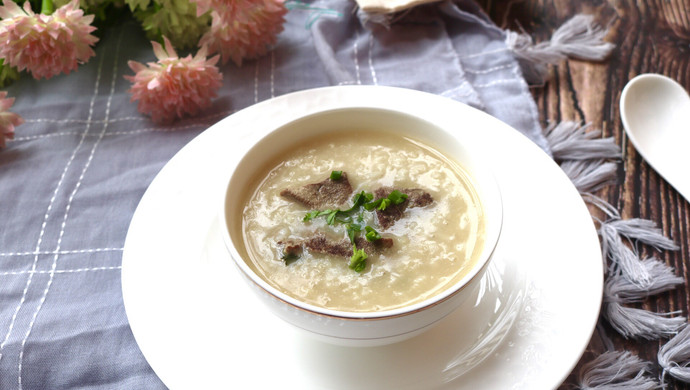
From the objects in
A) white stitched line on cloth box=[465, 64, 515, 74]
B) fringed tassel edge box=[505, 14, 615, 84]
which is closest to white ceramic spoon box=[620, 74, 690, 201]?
fringed tassel edge box=[505, 14, 615, 84]

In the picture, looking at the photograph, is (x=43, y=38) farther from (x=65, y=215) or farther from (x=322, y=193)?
(x=322, y=193)

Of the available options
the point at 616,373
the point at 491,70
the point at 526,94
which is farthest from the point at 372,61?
the point at 616,373

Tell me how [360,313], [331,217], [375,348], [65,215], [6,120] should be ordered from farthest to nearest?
[6,120] → [65,215] → [331,217] → [375,348] → [360,313]

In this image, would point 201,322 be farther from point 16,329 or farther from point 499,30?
point 499,30

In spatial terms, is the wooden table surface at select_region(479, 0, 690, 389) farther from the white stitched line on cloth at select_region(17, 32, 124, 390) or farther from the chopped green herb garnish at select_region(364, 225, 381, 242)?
the white stitched line on cloth at select_region(17, 32, 124, 390)

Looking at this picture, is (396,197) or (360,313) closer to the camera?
(360,313)

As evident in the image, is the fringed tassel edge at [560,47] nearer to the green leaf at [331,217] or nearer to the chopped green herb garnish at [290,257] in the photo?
the green leaf at [331,217]

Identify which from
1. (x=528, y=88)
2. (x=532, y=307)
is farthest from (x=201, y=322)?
(x=528, y=88)
